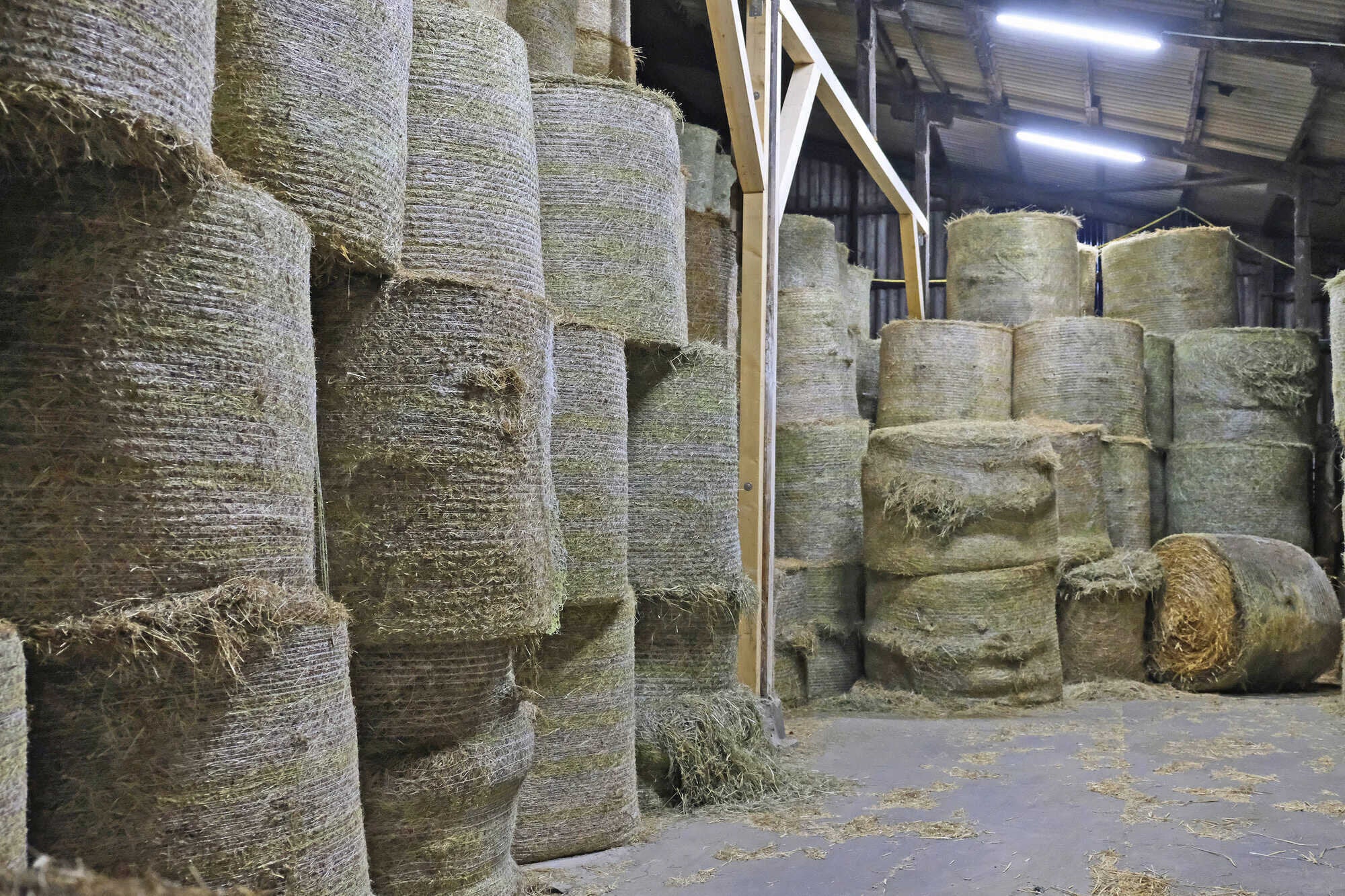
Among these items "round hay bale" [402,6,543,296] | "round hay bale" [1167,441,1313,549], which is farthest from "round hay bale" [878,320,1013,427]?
"round hay bale" [402,6,543,296]

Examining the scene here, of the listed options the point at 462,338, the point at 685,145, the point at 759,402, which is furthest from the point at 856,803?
the point at 685,145

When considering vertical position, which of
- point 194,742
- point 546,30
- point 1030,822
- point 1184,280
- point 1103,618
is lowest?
point 1030,822

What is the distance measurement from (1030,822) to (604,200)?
256 centimetres

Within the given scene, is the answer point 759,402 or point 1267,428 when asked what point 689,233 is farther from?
point 1267,428

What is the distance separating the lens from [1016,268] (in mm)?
8766

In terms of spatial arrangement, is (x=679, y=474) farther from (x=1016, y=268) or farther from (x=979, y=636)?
(x=1016, y=268)

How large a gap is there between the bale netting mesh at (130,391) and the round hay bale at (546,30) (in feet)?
7.20

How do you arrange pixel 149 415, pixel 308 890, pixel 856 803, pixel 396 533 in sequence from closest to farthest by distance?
pixel 149 415
pixel 308 890
pixel 396 533
pixel 856 803

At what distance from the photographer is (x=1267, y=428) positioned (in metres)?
8.48

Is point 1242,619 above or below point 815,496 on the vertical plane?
below

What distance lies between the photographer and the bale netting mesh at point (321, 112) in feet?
7.90

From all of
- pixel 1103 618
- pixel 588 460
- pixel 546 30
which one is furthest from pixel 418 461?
pixel 1103 618

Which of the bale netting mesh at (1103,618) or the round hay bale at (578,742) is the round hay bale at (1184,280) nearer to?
the bale netting mesh at (1103,618)

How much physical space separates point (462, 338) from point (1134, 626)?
5.63 metres
